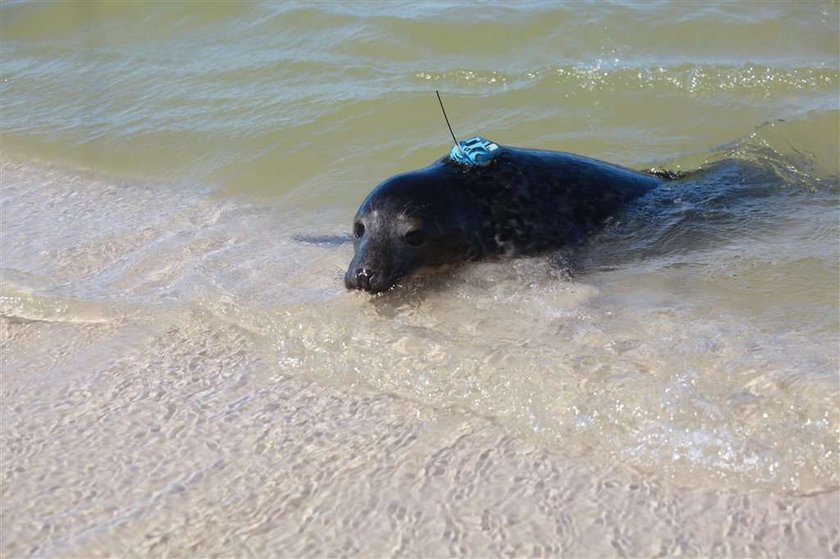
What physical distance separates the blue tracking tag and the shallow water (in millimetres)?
651

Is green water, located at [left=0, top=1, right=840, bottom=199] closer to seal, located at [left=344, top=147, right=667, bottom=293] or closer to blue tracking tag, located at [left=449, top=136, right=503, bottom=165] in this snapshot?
blue tracking tag, located at [left=449, top=136, right=503, bottom=165]

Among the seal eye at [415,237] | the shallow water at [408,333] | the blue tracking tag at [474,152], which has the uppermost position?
the blue tracking tag at [474,152]

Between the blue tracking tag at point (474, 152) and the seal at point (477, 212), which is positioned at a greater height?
the blue tracking tag at point (474, 152)

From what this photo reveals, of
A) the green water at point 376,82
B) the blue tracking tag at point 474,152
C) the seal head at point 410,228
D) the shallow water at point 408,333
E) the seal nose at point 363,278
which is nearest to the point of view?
the shallow water at point 408,333

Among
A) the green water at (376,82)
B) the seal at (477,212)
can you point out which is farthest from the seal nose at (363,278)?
the green water at (376,82)

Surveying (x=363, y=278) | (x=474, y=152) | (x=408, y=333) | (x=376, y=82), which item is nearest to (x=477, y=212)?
(x=474, y=152)

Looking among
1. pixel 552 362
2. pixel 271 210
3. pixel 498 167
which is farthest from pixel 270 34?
pixel 552 362

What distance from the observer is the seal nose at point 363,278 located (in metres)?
4.71

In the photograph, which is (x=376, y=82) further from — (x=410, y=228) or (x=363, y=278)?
(x=363, y=278)

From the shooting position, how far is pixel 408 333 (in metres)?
4.33

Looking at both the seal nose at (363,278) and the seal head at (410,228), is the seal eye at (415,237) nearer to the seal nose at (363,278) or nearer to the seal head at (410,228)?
the seal head at (410,228)

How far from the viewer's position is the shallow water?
316 centimetres

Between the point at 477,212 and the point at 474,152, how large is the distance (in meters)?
0.37

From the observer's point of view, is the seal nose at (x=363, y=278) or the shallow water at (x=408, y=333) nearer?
the shallow water at (x=408, y=333)
